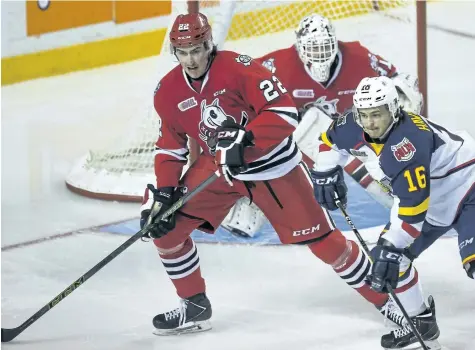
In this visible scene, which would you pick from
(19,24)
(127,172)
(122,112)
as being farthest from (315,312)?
(19,24)

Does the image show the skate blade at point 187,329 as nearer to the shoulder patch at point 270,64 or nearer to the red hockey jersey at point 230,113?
the red hockey jersey at point 230,113

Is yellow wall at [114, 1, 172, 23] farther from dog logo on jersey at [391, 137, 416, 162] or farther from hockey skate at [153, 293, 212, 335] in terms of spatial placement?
dog logo on jersey at [391, 137, 416, 162]

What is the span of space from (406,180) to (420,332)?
564 millimetres

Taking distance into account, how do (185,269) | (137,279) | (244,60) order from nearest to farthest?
(244,60), (185,269), (137,279)

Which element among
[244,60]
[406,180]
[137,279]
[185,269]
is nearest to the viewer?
[406,180]

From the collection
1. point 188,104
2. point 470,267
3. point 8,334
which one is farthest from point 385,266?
point 8,334

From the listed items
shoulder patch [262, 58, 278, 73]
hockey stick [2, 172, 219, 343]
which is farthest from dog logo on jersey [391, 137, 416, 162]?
shoulder patch [262, 58, 278, 73]

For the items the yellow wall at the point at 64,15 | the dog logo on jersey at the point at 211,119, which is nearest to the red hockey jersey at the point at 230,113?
the dog logo on jersey at the point at 211,119

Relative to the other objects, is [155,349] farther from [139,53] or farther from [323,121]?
[139,53]

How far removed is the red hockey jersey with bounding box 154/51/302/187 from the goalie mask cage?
1390 mm

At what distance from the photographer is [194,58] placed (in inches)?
168

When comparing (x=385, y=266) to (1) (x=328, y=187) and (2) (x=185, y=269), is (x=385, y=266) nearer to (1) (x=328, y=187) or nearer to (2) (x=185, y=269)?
(1) (x=328, y=187)

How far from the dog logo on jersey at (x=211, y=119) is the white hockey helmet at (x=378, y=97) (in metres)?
0.54

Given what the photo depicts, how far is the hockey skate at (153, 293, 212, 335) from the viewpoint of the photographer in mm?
4523
